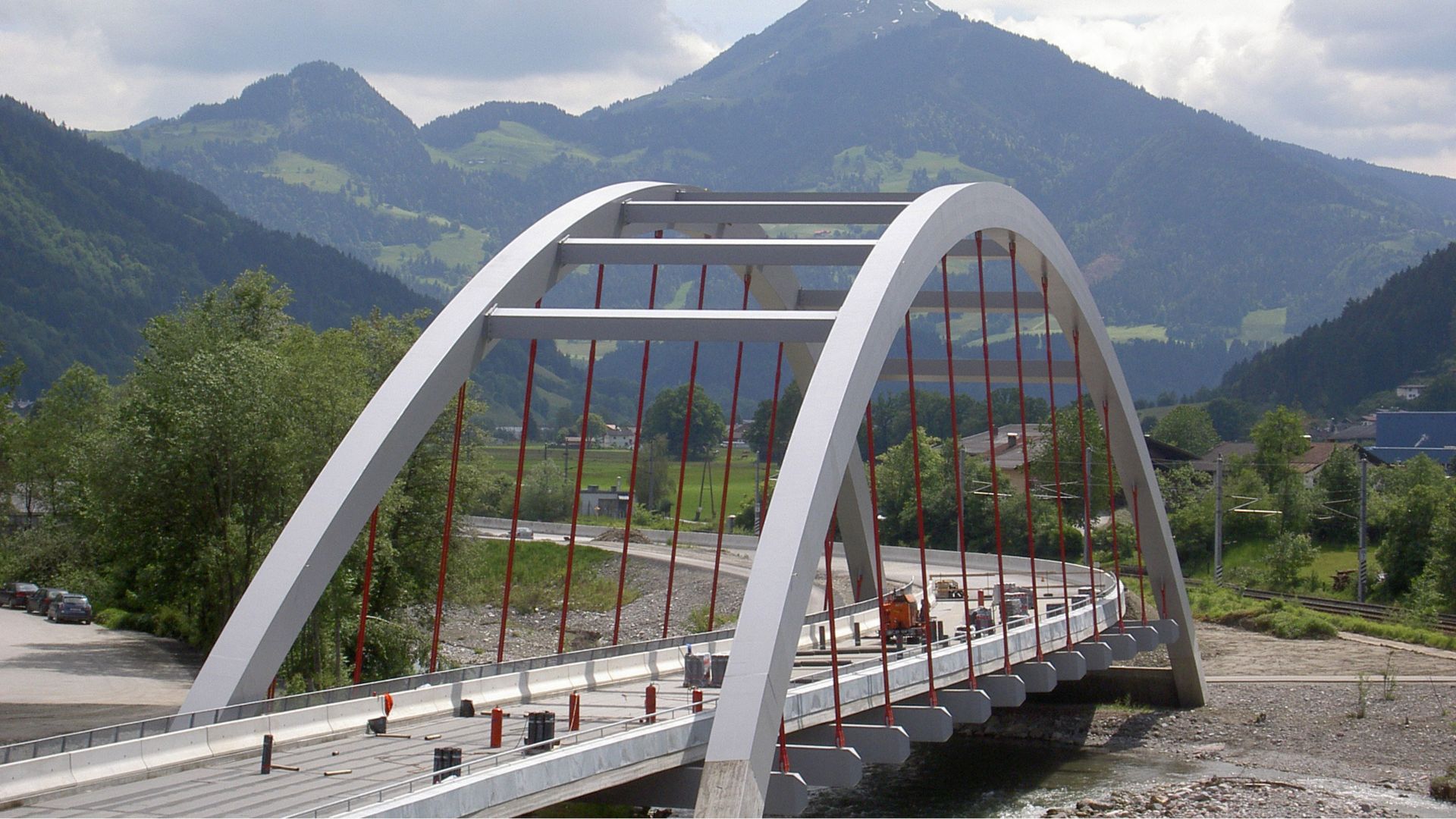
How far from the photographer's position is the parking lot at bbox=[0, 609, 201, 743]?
89.7 feet

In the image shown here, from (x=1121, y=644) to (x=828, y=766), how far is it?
14.0 meters

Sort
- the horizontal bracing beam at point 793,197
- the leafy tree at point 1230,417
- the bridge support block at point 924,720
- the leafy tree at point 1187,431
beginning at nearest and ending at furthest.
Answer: the bridge support block at point 924,720 < the horizontal bracing beam at point 793,197 < the leafy tree at point 1187,431 < the leafy tree at point 1230,417

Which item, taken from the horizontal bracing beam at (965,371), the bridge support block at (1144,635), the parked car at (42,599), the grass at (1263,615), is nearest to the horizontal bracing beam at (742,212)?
the horizontal bracing beam at (965,371)

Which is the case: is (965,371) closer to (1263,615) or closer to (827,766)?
(827,766)

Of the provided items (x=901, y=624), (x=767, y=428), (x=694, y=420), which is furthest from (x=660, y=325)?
(x=694, y=420)

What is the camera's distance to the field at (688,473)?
9944 centimetres

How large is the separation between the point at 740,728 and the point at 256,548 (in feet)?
79.3

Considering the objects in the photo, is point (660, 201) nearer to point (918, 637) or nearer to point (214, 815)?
point (918, 637)

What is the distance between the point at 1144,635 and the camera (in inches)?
1145

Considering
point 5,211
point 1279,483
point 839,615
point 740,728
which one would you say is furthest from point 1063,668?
point 5,211

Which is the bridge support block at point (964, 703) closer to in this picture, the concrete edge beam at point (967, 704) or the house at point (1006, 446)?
the concrete edge beam at point (967, 704)

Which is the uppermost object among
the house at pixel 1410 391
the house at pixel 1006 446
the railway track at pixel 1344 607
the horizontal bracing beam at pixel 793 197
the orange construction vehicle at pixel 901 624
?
the horizontal bracing beam at pixel 793 197

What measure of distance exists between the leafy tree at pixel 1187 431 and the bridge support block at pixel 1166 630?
86.7 meters

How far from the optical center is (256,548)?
34.0 m
